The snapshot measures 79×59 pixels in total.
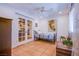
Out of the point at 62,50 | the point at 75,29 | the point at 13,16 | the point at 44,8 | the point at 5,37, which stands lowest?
the point at 62,50

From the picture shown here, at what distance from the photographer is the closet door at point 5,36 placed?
177cm

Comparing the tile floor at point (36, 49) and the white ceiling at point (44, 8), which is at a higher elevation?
the white ceiling at point (44, 8)

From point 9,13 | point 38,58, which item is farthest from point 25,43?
point 9,13

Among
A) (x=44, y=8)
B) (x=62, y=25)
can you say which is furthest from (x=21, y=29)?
(x=62, y=25)

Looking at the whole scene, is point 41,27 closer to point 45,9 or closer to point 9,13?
point 45,9

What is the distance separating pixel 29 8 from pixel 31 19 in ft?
0.67

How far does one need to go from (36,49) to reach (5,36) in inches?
23.3

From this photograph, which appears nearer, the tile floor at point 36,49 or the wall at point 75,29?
the wall at point 75,29

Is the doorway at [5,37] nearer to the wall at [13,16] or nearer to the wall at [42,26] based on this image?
the wall at [13,16]

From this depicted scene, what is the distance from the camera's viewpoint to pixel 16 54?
1791mm

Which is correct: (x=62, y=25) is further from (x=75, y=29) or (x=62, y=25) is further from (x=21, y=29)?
(x=21, y=29)

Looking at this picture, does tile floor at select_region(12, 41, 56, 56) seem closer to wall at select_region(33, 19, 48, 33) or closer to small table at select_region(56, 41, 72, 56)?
small table at select_region(56, 41, 72, 56)

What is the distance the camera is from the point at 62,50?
1.84 meters

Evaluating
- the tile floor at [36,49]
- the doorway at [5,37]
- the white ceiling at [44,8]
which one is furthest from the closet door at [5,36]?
the white ceiling at [44,8]
